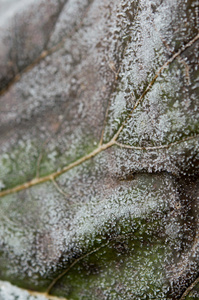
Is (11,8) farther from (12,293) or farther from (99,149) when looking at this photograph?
(12,293)

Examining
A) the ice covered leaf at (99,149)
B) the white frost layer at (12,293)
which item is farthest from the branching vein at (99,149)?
the white frost layer at (12,293)

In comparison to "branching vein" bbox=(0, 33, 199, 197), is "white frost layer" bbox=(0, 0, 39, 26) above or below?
above

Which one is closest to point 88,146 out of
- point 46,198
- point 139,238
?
point 46,198

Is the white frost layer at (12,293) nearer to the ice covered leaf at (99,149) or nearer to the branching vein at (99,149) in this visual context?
the ice covered leaf at (99,149)

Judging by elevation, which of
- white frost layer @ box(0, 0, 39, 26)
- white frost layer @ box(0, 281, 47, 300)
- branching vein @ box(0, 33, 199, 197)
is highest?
white frost layer @ box(0, 0, 39, 26)

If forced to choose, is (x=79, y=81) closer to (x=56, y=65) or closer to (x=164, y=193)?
(x=56, y=65)

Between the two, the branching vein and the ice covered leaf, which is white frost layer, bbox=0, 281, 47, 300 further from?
the branching vein

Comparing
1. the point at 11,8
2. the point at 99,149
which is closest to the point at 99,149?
the point at 99,149

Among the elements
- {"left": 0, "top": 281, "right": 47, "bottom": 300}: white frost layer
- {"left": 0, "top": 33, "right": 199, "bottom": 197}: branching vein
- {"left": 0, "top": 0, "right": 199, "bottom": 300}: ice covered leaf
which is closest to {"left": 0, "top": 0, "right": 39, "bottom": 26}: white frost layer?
{"left": 0, "top": 0, "right": 199, "bottom": 300}: ice covered leaf

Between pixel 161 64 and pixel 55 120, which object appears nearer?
pixel 161 64
